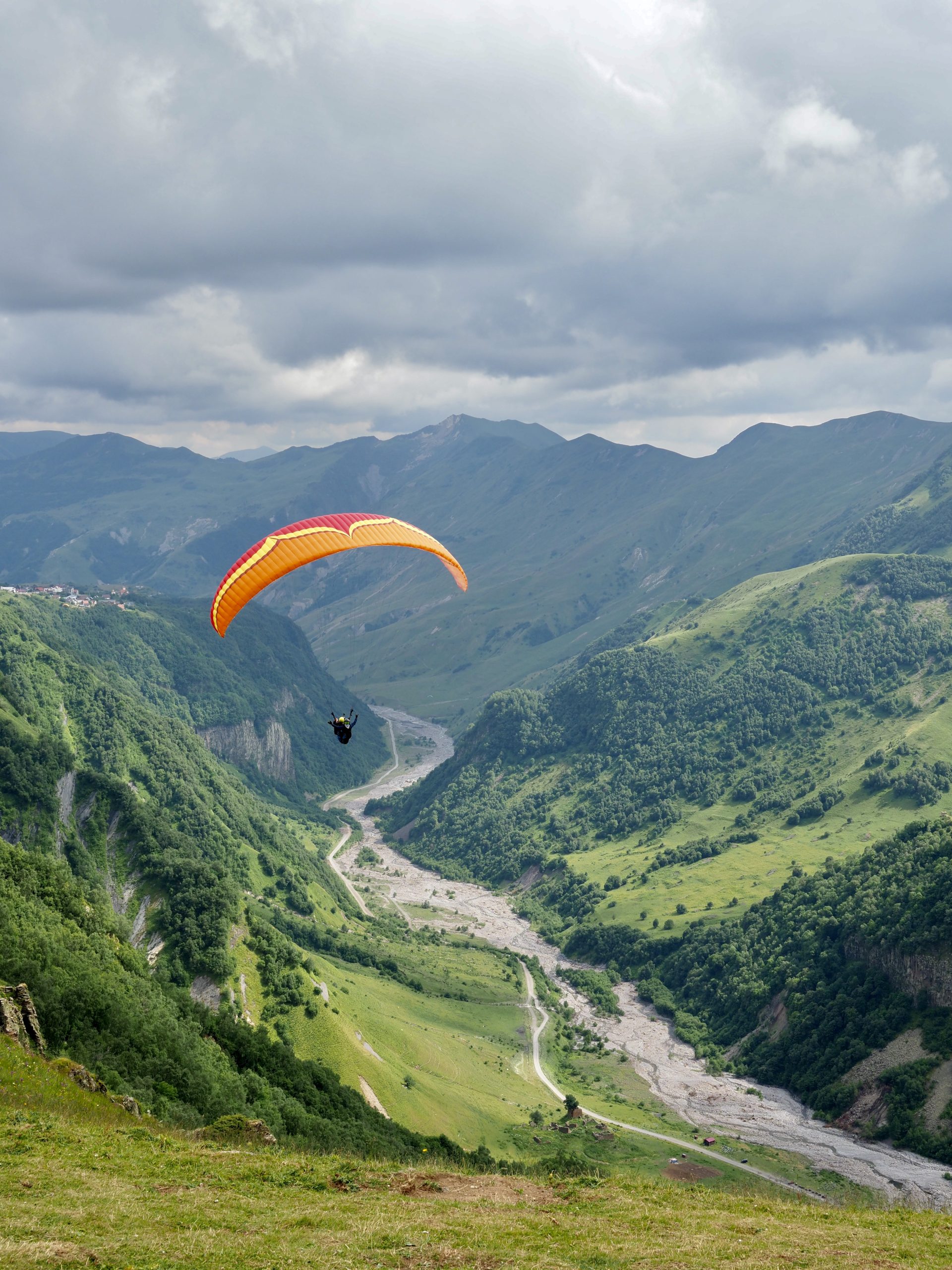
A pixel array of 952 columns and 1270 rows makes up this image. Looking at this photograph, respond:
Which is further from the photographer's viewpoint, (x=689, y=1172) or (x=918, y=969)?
(x=918, y=969)

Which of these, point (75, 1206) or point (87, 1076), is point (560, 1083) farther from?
point (75, 1206)

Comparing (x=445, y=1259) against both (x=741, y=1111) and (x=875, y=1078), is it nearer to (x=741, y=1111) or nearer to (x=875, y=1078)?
(x=741, y=1111)

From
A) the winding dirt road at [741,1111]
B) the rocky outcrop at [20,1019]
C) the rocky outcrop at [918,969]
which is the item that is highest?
the rocky outcrop at [20,1019]

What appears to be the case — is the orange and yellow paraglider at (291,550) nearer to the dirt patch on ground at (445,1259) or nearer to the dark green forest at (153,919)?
the dark green forest at (153,919)

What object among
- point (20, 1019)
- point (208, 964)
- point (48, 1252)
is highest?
point (48, 1252)

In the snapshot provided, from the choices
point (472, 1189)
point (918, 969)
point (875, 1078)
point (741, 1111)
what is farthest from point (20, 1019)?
point (918, 969)

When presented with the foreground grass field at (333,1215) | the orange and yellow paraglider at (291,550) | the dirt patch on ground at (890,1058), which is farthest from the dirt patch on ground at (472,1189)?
the dirt patch on ground at (890,1058)

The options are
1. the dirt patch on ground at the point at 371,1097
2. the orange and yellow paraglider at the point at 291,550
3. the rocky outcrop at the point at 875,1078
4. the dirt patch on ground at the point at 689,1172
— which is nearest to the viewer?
the orange and yellow paraglider at the point at 291,550
